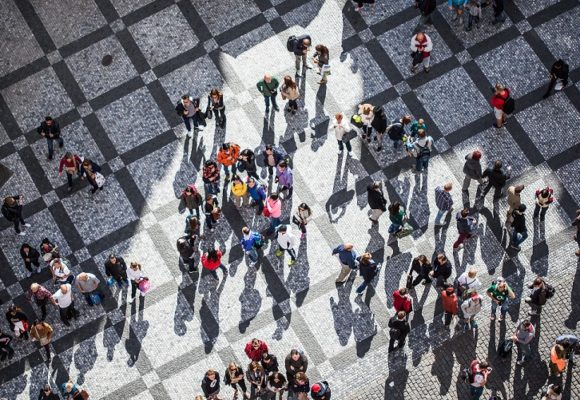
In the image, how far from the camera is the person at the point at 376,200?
28406 millimetres

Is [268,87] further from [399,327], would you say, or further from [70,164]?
[399,327]

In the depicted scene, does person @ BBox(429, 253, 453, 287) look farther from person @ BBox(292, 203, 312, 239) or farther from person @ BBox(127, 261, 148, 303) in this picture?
person @ BBox(127, 261, 148, 303)

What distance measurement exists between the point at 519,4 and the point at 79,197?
13.0 m

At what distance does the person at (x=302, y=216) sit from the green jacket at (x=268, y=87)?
3.36 metres

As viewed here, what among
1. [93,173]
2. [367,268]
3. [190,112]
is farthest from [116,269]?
[367,268]

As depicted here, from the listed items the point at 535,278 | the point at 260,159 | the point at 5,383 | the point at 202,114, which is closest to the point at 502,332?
the point at 535,278


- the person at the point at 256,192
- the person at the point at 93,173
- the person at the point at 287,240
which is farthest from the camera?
the person at the point at 93,173

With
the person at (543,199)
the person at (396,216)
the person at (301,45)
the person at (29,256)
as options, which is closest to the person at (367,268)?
the person at (396,216)

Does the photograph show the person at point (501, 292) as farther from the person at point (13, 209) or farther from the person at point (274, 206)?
the person at point (13, 209)

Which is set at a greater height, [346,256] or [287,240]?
[287,240]

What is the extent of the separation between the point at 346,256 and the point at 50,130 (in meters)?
8.38

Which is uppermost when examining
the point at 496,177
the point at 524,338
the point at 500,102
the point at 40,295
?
the point at 40,295

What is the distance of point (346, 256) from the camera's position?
27.9m

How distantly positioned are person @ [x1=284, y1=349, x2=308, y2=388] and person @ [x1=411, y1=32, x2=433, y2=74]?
341 inches
